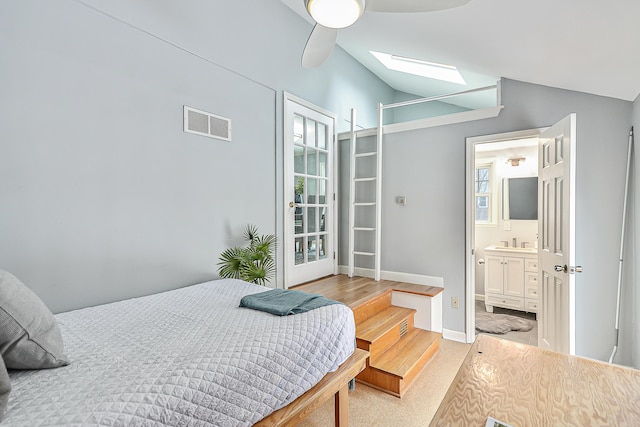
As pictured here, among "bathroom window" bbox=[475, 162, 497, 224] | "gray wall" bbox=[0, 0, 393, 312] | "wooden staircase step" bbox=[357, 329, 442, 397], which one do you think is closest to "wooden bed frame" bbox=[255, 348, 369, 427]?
"wooden staircase step" bbox=[357, 329, 442, 397]

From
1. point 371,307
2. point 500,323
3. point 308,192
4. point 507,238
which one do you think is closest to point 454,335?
point 500,323

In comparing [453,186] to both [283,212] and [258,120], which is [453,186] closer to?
[283,212]

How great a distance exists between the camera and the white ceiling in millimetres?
1656

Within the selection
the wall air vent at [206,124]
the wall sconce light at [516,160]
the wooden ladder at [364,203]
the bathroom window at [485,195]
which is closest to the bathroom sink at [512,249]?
the bathroom window at [485,195]

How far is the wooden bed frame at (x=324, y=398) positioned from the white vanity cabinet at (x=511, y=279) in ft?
10.7

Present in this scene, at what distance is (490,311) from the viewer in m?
4.35

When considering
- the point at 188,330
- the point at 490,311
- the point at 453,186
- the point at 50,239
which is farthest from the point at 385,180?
the point at 50,239

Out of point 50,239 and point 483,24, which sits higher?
point 483,24

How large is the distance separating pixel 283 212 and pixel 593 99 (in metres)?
2.91

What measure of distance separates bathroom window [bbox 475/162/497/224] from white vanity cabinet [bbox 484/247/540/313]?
1.87 feet

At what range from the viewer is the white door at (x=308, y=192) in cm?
332

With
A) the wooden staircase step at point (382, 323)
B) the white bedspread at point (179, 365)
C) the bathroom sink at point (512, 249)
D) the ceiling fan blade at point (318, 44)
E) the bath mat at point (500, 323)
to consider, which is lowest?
the bath mat at point (500, 323)

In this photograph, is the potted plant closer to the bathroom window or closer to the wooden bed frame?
the wooden bed frame

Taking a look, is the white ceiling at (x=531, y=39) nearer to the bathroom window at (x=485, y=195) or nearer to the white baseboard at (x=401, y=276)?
the bathroom window at (x=485, y=195)
